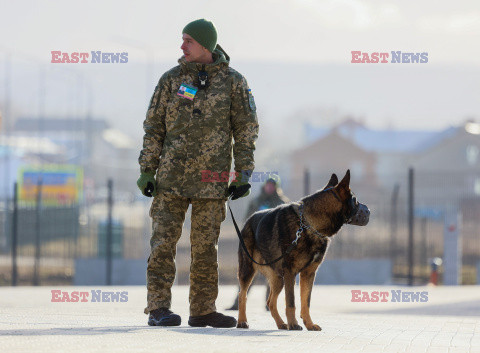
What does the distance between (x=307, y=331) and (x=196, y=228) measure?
1084 millimetres

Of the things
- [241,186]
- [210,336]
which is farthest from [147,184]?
[210,336]

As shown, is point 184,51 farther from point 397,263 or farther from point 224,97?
point 397,263

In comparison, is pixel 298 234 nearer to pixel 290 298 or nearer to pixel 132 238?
pixel 290 298

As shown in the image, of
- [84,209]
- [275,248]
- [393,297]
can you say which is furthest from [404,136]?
[275,248]

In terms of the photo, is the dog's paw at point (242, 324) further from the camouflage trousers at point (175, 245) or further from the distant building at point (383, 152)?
the distant building at point (383, 152)

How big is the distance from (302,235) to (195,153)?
98cm

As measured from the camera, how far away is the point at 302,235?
828cm

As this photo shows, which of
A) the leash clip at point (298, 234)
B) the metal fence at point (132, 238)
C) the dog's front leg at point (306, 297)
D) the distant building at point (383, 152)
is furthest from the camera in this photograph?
the distant building at point (383, 152)

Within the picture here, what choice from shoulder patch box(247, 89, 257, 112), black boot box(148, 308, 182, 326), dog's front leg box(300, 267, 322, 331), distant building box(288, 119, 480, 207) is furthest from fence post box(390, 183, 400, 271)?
distant building box(288, 119, 480, 207)

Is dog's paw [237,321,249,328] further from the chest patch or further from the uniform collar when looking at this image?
the uniform collar

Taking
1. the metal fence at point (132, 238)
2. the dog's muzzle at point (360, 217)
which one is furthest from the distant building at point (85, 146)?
the dog's muzzle at point (360, 217)

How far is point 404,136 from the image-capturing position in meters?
130

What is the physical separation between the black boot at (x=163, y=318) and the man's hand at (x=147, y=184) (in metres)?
0.84

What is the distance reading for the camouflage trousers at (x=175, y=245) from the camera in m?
8.15
